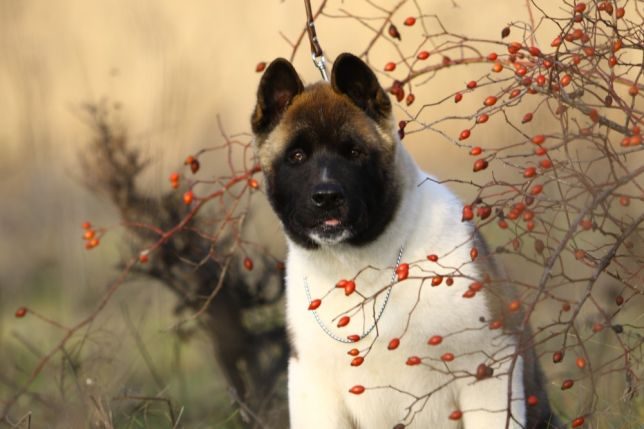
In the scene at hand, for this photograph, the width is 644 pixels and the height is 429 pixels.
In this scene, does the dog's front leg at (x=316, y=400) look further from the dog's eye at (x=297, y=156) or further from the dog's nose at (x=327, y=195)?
the dog's eye at (x=297, y=156)

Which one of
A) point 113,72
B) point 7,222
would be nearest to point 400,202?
point 113,72

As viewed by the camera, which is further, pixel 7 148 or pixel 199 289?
pixel 7 148

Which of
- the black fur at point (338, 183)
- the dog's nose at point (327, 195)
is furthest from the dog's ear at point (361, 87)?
the dog's nose at point (327, 195)

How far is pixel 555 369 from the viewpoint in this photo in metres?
6.77

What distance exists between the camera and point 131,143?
7.43m

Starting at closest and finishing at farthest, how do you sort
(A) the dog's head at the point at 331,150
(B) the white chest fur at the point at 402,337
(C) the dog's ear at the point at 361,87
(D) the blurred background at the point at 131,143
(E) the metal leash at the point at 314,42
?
(E) the metal leash at the point at 314,42 → (B) the white chest fur at the point at 402,337 → (A) the dog's head at the point at 331,150 → (C) the dog's ear at the point at 361,87 → (D) the blurred background at the point at 131,143

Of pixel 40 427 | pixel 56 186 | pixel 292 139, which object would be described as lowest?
pixel 40 427

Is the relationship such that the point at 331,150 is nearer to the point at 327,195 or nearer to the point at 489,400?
the point at 327,195

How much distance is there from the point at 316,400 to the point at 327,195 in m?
0.79

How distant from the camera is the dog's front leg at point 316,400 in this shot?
4551 millimetres

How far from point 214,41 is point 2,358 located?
2.55 m

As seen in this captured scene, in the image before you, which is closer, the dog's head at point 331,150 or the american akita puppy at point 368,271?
the american akita puppy at point 368,271

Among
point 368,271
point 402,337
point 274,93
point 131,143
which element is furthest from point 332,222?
point 131,143

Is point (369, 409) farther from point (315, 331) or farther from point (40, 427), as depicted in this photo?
point (40, 427)
